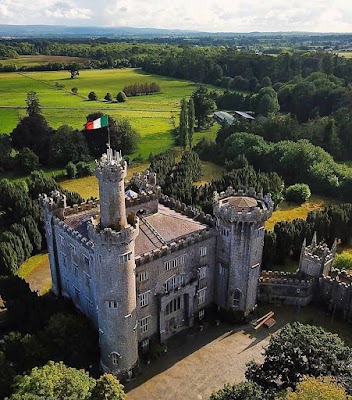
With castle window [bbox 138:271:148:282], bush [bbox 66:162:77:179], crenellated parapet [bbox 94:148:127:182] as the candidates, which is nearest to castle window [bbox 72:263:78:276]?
castle window [bbox 138:271:148:282]

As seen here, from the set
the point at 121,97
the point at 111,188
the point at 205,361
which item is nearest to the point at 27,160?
the point at 111,188

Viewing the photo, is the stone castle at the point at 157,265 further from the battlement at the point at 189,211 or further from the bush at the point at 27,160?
the bush at the point at 27,160

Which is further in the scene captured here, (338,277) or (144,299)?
(338,277)

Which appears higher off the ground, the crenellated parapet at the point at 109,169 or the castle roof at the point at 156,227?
the crenellated parapet at the point at 109,169

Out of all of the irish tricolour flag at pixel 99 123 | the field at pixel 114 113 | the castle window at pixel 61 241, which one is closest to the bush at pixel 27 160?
the field at pixel 114 113

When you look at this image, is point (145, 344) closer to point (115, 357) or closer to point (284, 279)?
point (115, 357)

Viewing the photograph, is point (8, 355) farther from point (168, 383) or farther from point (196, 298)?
point (196, 298)

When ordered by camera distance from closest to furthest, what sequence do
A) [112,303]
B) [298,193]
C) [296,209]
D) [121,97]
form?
[112,303] < [296,209] < [298,193] < [121,97]
